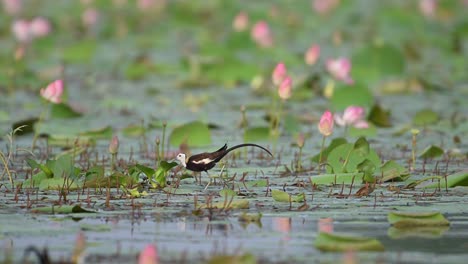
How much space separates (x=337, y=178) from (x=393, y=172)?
12.4 inches

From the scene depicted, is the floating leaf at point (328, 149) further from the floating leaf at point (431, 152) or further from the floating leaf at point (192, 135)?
the floating leaf at point (192, 135)

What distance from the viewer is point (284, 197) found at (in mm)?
5641

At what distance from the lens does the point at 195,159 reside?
19.2ft

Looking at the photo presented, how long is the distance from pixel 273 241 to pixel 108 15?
11.9 metres

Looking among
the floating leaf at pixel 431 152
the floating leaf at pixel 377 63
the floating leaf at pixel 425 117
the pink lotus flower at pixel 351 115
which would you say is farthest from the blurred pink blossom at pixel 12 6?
the floating leaf at pixel 431 152

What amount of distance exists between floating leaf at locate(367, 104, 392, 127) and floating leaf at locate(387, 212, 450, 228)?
4.01 m

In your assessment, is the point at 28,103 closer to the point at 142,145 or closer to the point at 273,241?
the point at 142,145

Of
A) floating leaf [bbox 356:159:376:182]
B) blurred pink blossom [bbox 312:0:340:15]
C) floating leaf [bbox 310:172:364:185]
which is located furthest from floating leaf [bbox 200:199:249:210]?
blurred pink blossom [bbox 312:0:340:15]

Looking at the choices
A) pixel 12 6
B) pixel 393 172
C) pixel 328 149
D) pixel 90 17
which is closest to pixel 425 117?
pixel 328 149

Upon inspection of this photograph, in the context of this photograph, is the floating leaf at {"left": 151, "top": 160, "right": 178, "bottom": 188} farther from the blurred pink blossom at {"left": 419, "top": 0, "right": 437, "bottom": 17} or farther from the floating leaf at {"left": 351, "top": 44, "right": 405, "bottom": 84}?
the blurred pink blossom at {"left": 419, "top": 0, "right": 437, "bottom": 17}

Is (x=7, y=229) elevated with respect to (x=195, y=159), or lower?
lower

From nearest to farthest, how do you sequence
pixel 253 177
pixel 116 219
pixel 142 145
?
1. pixel 116 219
2. pixel 253 177
3. pixel 142 145

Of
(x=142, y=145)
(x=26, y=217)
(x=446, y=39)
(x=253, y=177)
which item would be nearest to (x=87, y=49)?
(x=446, y=39)

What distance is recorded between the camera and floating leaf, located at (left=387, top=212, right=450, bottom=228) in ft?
16.7
